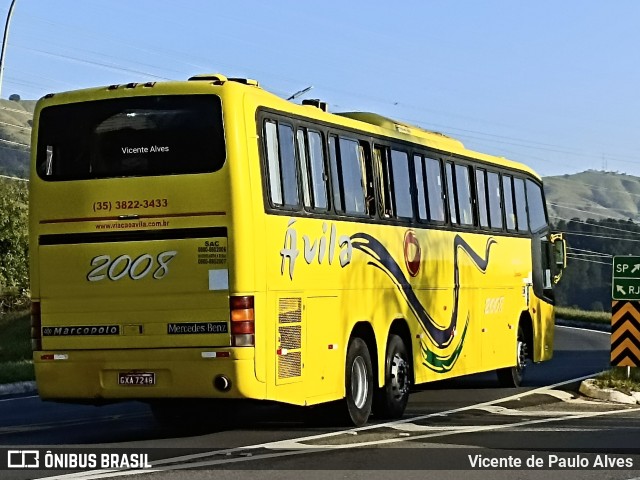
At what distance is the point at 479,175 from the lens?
71.2ft

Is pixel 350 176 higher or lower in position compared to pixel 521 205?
lower

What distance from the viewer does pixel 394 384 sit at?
17.0 meters

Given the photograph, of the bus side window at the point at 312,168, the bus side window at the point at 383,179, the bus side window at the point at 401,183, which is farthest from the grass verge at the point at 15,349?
the bus side window at the point at 312,168

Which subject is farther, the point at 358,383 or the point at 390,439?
the point at 358,383

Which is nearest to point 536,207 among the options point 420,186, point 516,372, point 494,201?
point 494,201

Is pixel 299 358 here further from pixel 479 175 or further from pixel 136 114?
pixel 479 175

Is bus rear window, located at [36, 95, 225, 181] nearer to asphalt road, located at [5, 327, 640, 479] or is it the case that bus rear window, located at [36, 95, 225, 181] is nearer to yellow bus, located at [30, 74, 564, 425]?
yellow bus, located at [30, 74, 564, 425]

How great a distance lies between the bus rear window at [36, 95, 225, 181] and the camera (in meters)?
13.9

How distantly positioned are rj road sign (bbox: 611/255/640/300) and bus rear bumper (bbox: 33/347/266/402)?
9611 mm

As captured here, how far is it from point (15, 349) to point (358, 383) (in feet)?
78.2

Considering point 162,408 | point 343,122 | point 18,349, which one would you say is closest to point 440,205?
point 343,122

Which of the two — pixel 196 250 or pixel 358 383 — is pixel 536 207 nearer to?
pixel 358 383

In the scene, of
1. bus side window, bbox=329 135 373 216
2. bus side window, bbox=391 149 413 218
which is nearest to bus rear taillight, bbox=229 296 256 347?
bus side window, bbox=329 135 373 216

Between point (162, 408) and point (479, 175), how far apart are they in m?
7.48
